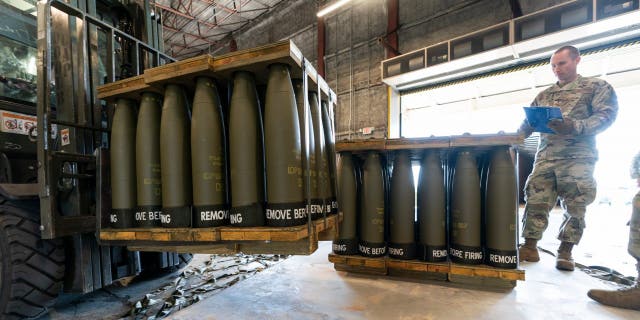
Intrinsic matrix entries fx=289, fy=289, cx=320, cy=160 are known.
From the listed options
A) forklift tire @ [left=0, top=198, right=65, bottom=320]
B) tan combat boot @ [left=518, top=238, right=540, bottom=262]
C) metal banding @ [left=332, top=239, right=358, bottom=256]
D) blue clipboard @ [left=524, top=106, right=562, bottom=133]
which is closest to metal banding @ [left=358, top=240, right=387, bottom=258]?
metal banding @ [left=332, top=239, right=358, bottom=256]

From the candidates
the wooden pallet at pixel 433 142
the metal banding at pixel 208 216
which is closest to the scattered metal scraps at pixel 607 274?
the wooden pallet at pixel 433 142

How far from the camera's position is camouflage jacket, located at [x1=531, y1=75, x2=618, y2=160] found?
8.77 ft

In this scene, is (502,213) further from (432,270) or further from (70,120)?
(70,120)

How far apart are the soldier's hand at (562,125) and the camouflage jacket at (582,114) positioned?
0.05 m

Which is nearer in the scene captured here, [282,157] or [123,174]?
[282,157]

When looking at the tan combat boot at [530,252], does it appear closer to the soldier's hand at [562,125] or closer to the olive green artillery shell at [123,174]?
the soldier's hand at [562,125]

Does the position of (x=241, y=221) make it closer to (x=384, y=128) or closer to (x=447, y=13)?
(x=384, y=128)

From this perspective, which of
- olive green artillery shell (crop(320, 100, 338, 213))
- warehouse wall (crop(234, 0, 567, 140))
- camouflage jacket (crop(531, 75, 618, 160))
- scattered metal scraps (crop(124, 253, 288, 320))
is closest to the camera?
scattered metal scraps (crop(124, 253, 288, 320))

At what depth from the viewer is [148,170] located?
6.08ft

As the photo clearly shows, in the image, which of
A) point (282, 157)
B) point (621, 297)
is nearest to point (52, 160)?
point (282, 157)

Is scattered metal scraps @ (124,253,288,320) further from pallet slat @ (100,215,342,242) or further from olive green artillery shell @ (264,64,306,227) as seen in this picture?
olive green artillery shell @ (264,64,306,227)

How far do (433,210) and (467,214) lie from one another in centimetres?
26

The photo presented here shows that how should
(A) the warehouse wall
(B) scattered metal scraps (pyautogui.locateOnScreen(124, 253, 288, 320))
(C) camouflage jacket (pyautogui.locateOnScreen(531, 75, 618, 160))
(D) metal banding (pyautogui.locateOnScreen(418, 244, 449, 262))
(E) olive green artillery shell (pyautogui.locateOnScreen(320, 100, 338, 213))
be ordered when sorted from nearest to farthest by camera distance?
(B) scattered metal scraps (pyautogui.locateOnScreen(124, 253, 288, 320)) → (E) olive green artillery shell (pyautogui.locateOnScreen(320, 100, 338, 213)) → (D) metal banding (pyautogui.locateOnScreen(418, 244, 449, 262)) → (C) camouflage jacket (pyautogui.locateOnScreen(531, 75, 618, 160)) → (A) the warehouse wall

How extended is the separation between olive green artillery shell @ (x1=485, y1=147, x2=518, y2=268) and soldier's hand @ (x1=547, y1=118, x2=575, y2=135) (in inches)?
25.9
